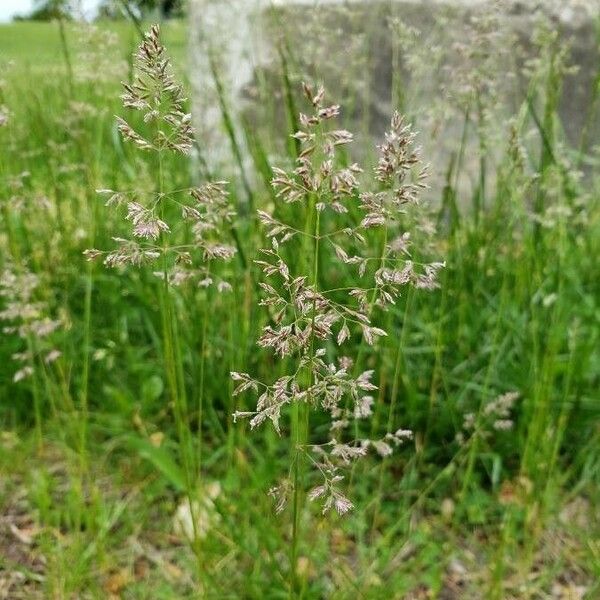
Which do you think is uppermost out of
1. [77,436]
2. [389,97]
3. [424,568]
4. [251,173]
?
[389,97]

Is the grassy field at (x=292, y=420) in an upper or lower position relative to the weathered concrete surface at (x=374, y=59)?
lower

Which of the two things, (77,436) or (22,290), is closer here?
(22,290)

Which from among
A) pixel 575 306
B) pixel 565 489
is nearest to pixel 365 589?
pixel 565 489

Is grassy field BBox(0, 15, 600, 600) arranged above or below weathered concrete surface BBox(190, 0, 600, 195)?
below

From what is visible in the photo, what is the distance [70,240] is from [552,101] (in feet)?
5.20

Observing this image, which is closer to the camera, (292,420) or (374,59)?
(292,420)

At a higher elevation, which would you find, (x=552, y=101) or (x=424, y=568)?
(x=552, y=101)

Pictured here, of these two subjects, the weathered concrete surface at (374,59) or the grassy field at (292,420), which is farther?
the weathered concrete surface at (374,59)

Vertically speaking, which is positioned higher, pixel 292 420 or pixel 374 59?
pixel 374 59

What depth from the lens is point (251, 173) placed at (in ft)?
13.2

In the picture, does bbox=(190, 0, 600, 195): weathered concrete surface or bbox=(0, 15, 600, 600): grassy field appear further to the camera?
bbox=(190, 0, 600, 195): weathered concrete surface

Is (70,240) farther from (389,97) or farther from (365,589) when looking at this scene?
(389,97)

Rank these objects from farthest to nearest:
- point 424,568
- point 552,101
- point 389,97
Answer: point 389,97 → point 552,101 → point 424,568

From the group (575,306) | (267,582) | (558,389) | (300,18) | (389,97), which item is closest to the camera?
(267,582)
